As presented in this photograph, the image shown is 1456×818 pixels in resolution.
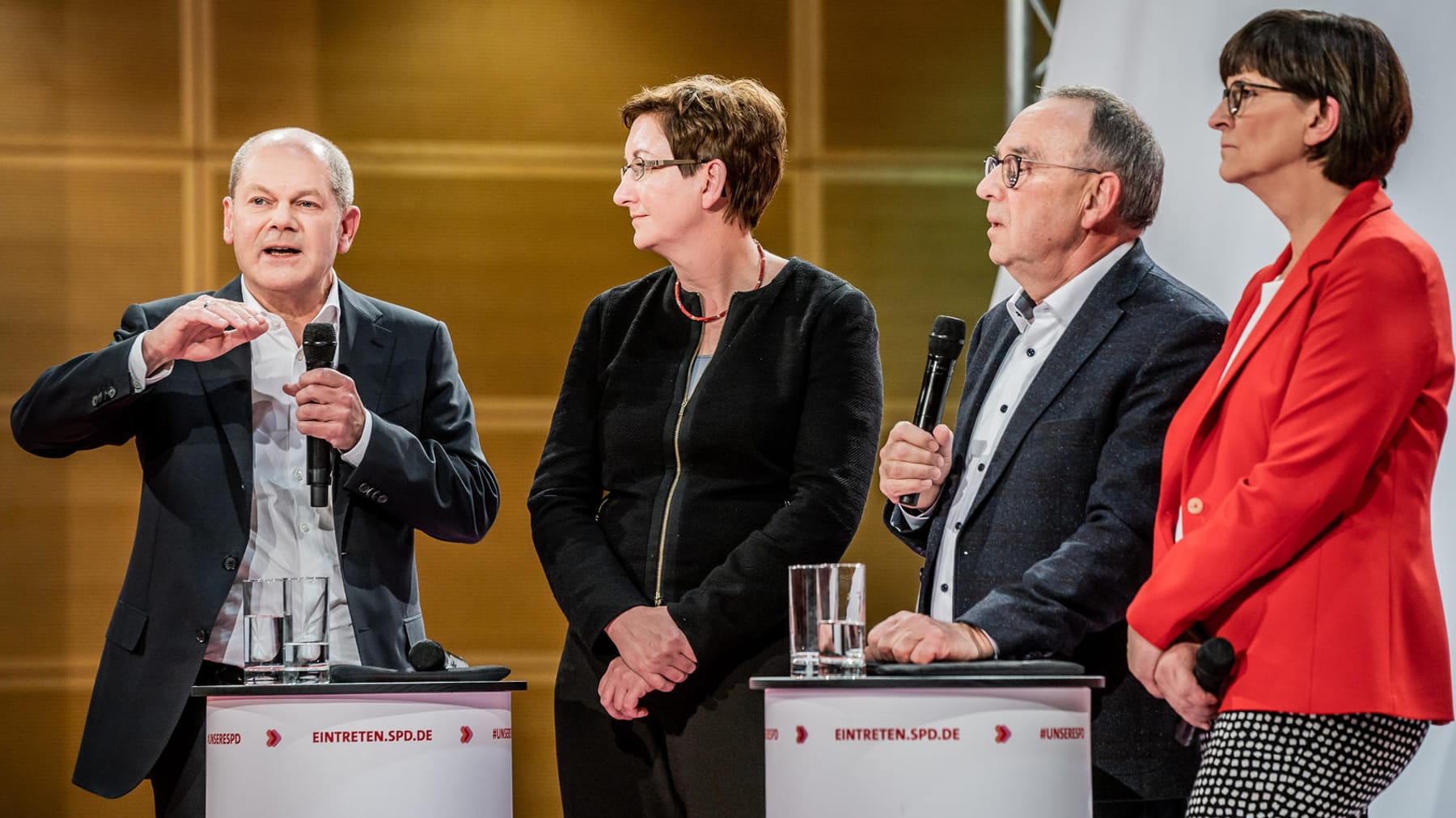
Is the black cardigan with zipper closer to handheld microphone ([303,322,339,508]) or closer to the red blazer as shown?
handheld microphone ([303,322,339,508])

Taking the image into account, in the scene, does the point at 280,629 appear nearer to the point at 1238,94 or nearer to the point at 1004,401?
the point at 1004,401

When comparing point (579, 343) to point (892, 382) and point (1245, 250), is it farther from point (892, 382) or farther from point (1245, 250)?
point (892, 382)

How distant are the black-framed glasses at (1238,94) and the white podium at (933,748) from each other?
0.85 meters

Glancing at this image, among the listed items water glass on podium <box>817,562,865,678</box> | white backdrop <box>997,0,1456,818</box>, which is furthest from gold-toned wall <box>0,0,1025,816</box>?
water glass on podium <box>817,562,865,678</box>

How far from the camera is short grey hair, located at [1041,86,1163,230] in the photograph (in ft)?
7.93

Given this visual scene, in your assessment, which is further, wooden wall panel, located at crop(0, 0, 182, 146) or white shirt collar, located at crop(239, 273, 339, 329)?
wooden wall panel, located at crop(0, 0, 182, 146)

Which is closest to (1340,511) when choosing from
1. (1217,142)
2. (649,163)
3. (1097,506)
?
(1097,506)

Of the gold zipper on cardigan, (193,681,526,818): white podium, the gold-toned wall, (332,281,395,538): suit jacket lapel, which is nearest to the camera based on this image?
(193,681,526,818): white podium

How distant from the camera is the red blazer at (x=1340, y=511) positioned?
5.77 feet

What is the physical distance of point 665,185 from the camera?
2.60 metres

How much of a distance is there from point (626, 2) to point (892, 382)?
1448 millimetres

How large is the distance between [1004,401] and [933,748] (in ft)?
2.78

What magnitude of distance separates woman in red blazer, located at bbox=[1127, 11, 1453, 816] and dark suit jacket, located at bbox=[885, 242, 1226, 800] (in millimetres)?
175

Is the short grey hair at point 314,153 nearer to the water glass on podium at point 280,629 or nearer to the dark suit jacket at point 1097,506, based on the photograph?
the water glass on podium at point 280,629
